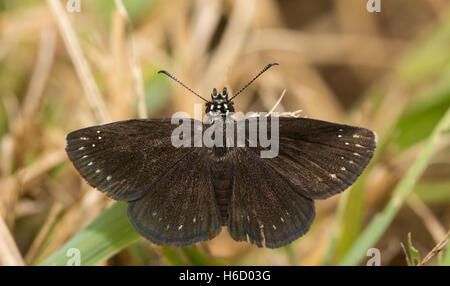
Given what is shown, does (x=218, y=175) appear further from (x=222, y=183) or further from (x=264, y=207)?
(x=264, y=207)

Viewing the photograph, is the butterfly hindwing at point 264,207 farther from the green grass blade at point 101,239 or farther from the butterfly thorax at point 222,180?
the green grass blade at point 101,239

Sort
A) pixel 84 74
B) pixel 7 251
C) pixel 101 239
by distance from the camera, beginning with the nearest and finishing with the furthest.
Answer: pixel 101 239 → pixel 7 251 → pixel 84 74

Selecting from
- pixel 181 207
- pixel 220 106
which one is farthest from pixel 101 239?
pixel 220 106

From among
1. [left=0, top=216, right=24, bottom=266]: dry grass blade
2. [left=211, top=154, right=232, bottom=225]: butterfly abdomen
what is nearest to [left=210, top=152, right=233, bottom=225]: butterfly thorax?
[left=211, top=154, right=232, bottom=225]: butterfly abdomen

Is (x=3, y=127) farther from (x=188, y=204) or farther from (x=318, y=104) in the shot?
(x=318, y=104)

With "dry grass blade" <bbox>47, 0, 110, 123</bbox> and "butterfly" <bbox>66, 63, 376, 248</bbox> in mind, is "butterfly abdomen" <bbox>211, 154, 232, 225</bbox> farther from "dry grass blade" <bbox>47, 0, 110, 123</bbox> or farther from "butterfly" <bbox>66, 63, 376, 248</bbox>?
"dry grass blade" <bbox>47, 0, 110, 123</bbox>

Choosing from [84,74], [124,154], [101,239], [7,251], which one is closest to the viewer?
[101,239]

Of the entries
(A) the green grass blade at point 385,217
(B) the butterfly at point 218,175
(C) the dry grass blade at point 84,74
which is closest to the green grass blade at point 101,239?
(B) the butterfly at point 218,175
